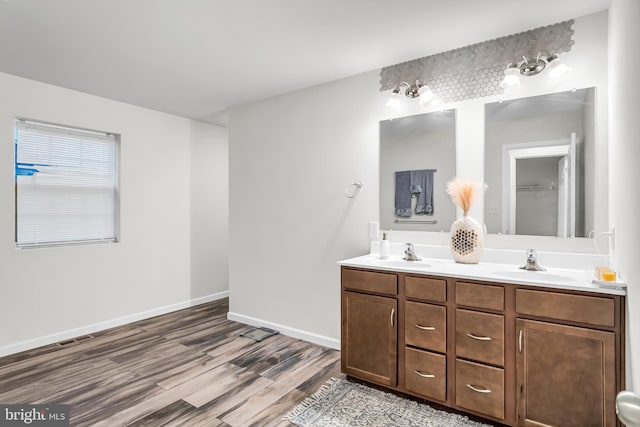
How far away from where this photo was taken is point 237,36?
7.70 feet

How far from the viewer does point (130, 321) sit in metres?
3.86

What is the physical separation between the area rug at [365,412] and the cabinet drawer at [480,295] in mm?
707

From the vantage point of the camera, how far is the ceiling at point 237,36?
6.61ft

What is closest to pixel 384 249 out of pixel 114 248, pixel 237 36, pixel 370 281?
pixel 370 281

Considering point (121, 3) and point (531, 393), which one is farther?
point (121, 3)

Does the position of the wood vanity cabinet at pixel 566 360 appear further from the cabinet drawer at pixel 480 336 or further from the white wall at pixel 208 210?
the white wall at pixel 208 210

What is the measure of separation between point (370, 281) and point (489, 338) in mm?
795

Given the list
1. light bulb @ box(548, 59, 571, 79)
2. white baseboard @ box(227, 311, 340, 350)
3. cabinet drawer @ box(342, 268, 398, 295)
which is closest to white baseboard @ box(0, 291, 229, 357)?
white baseboard @ box(227, 311, 340, 350)

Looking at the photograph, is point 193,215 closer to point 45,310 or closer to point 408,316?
point 45,310

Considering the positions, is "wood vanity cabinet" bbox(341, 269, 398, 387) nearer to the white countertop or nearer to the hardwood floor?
the white countertop

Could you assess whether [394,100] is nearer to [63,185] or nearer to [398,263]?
[398,263]

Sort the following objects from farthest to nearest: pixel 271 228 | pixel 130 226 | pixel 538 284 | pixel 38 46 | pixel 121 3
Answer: pixel 130 226 < pixel 271 228 < pixel 38 46 < pixel 121 3 < pixel 538 284

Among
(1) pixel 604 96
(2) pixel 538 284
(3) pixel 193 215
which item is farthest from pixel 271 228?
(1) pixel 604 96

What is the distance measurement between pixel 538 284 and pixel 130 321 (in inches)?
156
